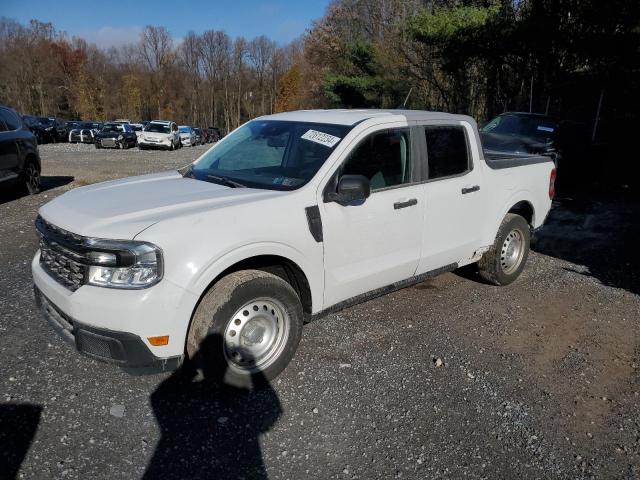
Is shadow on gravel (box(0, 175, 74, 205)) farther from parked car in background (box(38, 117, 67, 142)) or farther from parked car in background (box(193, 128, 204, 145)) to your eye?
parked car in background (box(193, 128, 204, 145))

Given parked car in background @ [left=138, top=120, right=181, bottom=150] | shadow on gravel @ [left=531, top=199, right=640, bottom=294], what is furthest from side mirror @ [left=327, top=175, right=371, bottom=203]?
parked car in background @ [left=138, top=120, right=181, bottom=150]

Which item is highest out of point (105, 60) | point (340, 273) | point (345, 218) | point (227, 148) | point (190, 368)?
point (105, 60)

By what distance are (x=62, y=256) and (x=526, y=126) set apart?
1021 cm

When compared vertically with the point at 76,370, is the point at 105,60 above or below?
above

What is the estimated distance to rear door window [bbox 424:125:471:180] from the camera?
4375 millimetres

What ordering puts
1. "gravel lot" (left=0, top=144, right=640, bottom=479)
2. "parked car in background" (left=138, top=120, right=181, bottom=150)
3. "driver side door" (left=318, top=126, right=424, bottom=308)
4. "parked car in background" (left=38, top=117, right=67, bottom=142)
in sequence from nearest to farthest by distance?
"gravel lot" (left=0, top=144, right=640, bottom=479), "driver side door" (left=318, top=126, right=424, bottom=308), "parked car in background" (left=138, top=120, right=181, bottom=150), "parked car in background" (left=38, top=117, right=67, bottom=142)

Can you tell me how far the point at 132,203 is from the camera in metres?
3.29

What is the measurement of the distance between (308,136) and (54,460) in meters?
2.73

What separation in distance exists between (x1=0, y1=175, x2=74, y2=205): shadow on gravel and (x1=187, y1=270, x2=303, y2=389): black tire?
27.8ft

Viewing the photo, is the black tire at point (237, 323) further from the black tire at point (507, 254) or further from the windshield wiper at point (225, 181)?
the black tire at point (507, 254)

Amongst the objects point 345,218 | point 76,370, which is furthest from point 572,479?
point 76,370

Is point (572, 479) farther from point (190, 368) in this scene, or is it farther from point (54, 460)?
point (54, 460)

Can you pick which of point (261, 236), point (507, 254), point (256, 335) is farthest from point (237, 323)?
point (507, 254)

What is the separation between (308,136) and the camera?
157 inches
